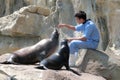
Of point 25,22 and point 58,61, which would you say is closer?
point 58,61

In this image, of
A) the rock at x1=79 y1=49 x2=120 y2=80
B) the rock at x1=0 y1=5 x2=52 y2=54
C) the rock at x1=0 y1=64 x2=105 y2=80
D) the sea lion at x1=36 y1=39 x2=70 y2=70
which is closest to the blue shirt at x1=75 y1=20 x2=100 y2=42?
the rock at x1=79 y1=49 x2=120 y2=80

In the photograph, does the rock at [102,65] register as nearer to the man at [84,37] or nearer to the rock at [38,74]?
the man at [84,37]

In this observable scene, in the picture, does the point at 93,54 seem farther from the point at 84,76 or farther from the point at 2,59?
the point at 2,59

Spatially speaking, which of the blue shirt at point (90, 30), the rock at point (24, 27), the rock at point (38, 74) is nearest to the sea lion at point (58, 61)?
the rock at point (38, 74)

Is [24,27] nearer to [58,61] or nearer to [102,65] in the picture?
[102,65]

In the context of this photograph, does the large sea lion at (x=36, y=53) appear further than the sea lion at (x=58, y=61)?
Yes

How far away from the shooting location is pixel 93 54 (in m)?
8.09

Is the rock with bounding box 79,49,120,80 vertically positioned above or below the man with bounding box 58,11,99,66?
below

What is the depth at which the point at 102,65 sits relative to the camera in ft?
26.1

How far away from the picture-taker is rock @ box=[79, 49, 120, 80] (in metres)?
7.94

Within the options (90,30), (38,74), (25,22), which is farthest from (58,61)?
(25,22)

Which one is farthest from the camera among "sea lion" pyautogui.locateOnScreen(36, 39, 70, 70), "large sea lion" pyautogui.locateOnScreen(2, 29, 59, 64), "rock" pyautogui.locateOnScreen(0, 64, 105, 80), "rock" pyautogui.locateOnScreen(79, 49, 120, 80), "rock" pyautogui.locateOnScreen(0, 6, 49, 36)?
"rock" pyautogui.locateOnScreen(0, 6, 49, 36)

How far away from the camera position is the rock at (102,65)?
7.94 m

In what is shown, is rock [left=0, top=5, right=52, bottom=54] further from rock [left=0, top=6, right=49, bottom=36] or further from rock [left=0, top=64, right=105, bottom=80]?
rock [left=0, top=64, right=105, bottom=80]
